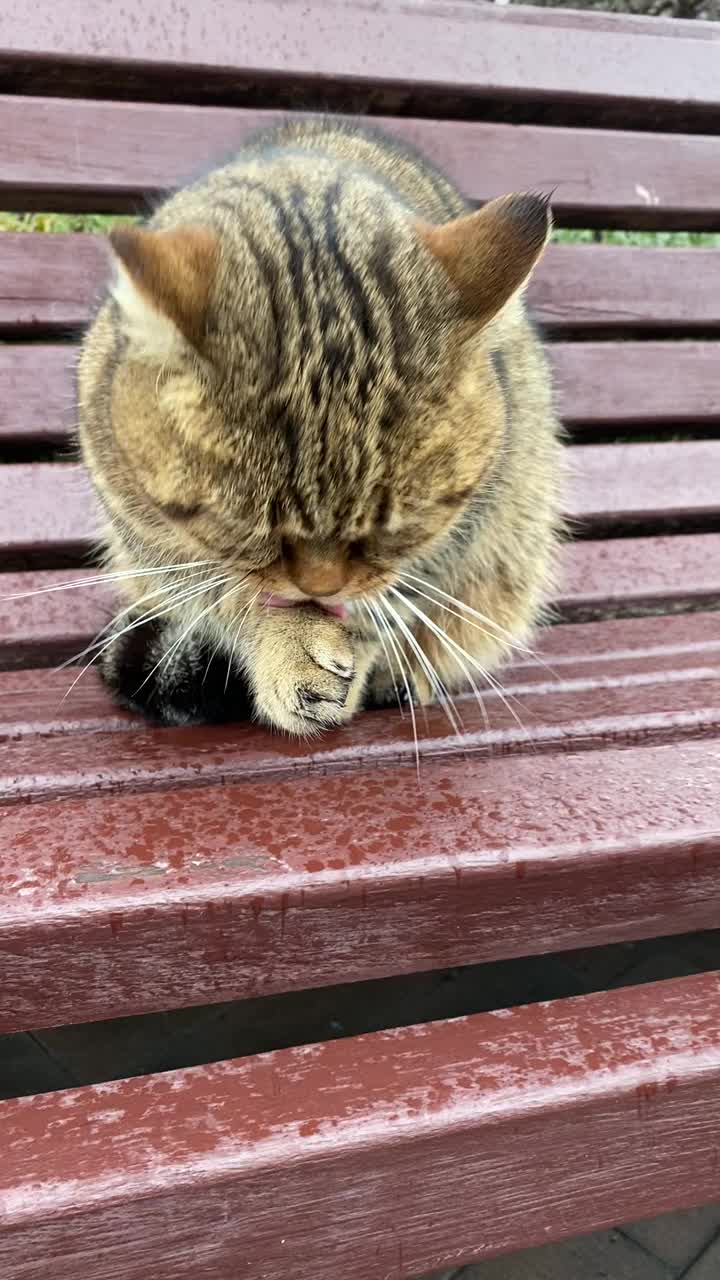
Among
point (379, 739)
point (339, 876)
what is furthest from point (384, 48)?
point (339, 876)

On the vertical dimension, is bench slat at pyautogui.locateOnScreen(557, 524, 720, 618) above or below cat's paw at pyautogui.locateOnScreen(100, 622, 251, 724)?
below

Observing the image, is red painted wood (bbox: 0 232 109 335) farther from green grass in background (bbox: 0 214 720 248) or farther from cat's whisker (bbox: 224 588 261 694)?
cat's whisker (bbox: 224 588 261 694)

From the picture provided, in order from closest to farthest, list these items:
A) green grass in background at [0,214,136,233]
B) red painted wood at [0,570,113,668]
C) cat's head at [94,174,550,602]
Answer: cat's head at [94,174,550,602] → red painted wood at [0,570,113,668] → green grass in background at [0,214,136,233]

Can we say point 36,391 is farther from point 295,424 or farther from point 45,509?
point 295,424

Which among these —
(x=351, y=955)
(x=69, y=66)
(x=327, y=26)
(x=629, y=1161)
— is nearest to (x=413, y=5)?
(x=327, y=26)

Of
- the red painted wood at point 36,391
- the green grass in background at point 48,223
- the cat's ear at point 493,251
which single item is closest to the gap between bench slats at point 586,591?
the red painted wood at point 36,391

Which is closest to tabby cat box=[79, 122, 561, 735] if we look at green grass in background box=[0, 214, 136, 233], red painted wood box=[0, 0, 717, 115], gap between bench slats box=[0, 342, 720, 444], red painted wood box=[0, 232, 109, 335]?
red painted wood box=[0, 232, 109, 335]
